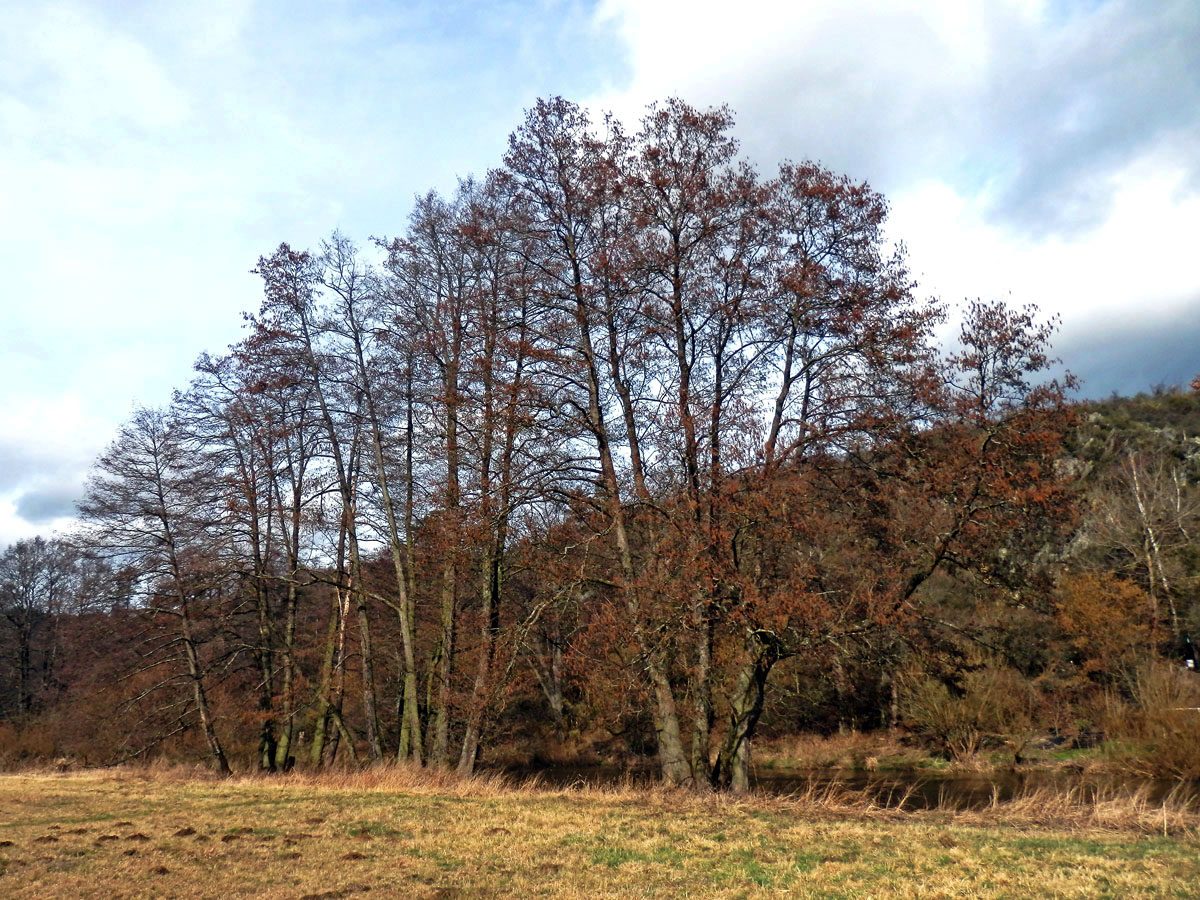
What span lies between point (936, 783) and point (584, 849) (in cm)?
1816

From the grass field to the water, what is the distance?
143 inches

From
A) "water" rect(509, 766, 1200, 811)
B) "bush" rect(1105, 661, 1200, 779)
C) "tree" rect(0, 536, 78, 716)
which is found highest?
"tree" rect(0, 536, 78, 716)

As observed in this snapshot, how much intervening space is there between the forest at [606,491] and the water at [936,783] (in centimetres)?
118

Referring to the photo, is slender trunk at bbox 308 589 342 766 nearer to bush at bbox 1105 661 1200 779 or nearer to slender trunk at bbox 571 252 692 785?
slender trunk at bbox 571 252 692 785

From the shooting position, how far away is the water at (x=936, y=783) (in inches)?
640

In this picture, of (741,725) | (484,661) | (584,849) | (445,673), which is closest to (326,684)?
(445,673)

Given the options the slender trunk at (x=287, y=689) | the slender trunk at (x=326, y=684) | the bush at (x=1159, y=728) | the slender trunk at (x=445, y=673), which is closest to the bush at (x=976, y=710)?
the bush at (x=1159, y=728)

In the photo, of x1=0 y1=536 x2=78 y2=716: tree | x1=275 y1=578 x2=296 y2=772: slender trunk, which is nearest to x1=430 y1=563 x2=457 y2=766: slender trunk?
x1=275 y1=578 x2=296 y2=772: slender trunk

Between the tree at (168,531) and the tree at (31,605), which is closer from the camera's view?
the tree at (168,531)

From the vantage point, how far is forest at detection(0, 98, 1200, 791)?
12594 mm

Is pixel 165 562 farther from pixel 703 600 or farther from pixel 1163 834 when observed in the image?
pixel 1163 834

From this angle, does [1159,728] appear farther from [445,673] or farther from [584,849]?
[584,849]

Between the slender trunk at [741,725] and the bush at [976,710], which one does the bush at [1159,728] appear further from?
the slender trunk at [741,725]

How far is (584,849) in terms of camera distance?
316 inches
